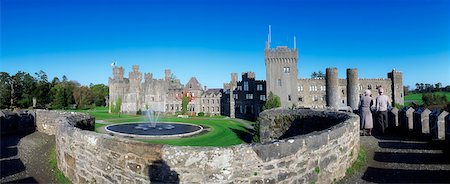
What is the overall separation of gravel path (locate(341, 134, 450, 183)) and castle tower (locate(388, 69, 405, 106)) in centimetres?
6496

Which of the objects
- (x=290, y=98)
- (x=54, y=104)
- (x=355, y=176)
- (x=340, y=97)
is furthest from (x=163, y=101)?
(x=355, y=176)

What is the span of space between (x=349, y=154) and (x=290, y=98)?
59357 mm

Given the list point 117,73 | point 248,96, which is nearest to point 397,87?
point 248,96

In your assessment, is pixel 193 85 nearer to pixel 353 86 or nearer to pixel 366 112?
pixel 353 86

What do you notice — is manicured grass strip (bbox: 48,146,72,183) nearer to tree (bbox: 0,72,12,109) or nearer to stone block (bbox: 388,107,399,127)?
stone block (bbox: 388,107,399,127)

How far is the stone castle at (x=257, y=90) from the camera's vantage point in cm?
6631

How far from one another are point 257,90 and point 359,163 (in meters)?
65.4

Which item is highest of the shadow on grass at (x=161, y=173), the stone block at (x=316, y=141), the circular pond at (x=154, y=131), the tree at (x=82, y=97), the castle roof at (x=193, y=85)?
the castle roof at (x=193, y=85)

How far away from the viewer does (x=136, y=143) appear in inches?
247

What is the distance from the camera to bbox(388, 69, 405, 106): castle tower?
6825cm

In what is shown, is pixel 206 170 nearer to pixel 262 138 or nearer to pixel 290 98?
pixel 262 138

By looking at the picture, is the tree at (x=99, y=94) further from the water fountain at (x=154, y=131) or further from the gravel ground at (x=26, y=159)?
the gravel ground at (x=26, y=159)

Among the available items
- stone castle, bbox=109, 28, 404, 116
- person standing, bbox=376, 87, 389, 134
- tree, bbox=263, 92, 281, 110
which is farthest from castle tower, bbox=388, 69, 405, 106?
person standing, bbox=376, 87, 389, 134

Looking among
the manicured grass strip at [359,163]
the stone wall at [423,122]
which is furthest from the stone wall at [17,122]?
the stone wall at [423,122]
